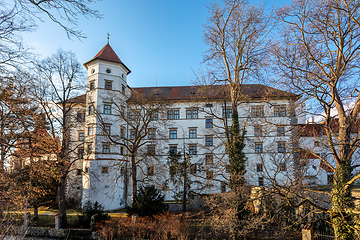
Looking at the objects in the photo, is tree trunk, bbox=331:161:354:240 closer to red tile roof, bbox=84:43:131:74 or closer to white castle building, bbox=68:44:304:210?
white castle building, bbox=68:44:304:210

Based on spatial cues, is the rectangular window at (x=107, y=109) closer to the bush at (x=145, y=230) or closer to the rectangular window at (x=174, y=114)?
the rectangular window at (x=174, y=114)

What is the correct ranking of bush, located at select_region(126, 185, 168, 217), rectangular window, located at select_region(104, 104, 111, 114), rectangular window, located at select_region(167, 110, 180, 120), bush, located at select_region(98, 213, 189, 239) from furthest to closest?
1. rectangular window, located at select_region(167, 110, 180, 120)
2. rectangular window, located at select_region(104, 104, 111, 114)
3. bush, located at select_region(126, 185, 168, 217)
4. bush, located at select_region(98, 213, 189, 239)

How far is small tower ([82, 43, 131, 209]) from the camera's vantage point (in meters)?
25.8

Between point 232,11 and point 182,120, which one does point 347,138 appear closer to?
point 232,11

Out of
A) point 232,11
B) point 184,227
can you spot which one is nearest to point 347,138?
point 184,227

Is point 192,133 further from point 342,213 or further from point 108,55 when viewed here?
point 342,213

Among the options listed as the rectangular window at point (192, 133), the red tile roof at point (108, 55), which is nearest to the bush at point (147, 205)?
the rectangular window at point (192, 133)

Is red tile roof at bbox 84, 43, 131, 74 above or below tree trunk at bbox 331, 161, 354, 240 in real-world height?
above

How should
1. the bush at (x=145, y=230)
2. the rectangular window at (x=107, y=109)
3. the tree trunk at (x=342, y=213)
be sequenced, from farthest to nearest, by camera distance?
the rectangular window at (x=107, y=109), the bush at (x=145, y=230), the tree trunk at (x=342, y=213)

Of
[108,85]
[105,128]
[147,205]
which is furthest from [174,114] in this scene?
[147,205]

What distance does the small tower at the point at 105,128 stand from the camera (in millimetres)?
25750

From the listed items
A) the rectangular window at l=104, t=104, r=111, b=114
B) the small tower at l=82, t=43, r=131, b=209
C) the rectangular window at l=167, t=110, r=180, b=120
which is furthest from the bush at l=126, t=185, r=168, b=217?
the rectangular window at l=167, t=110, r=180, b=120

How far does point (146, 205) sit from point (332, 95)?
13056 mm

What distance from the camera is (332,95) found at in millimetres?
11086
